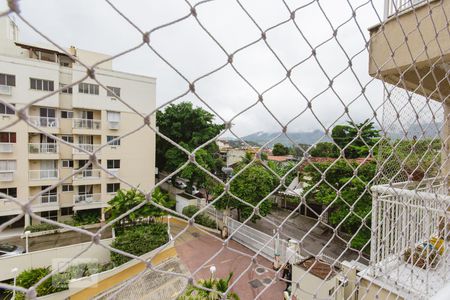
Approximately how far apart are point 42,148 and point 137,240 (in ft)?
8.53

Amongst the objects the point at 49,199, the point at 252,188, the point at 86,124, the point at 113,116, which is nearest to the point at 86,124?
the point at 86,124

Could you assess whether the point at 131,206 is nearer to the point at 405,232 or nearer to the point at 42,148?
the point at 42,148

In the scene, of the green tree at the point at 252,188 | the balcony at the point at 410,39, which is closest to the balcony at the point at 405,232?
the balcony at the point at 410,39

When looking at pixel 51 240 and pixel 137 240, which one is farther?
pixel 51 240

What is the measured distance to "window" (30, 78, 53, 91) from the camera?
14.5 feet

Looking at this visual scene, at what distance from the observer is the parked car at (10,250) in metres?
3.89

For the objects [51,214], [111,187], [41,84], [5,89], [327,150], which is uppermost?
[41,84]

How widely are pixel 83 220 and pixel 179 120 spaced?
10.4ft

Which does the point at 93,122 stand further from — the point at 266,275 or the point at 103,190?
the point at 266,275

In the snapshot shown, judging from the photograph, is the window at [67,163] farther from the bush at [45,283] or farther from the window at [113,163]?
the bush at [45,283]

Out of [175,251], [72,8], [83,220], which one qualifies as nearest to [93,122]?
[83,220]

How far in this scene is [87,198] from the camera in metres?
5.34

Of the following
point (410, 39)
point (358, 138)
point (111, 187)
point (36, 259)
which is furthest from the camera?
point (111, 187)

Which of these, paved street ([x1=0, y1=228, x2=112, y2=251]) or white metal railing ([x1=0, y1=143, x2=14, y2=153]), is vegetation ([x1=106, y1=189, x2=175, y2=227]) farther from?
white metal railing ([x1=0, y1=143, x2=14, y2=153])
